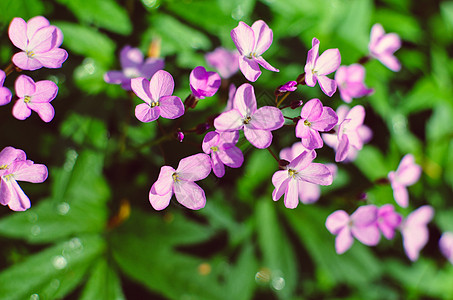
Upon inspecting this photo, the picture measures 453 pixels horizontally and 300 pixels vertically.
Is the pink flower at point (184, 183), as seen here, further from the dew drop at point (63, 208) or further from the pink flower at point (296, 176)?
the dew drop at point (63, 208)

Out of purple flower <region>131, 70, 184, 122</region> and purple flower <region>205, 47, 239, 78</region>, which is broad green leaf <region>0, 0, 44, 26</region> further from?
purple flower <region>205, 47, 239, 78</region>

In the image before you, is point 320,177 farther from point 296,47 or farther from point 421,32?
point 421,32

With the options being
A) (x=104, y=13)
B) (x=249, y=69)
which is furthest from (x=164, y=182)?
(x=104, y=13)

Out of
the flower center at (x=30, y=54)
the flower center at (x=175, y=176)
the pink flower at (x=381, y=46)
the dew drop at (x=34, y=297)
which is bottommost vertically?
the dew drop at (x=34, y=297)

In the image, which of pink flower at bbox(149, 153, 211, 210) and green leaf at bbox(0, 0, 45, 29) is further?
green leaf at bbox(0, 0, 45, 29)

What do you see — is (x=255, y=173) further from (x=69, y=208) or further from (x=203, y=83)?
(x=203, y=83)

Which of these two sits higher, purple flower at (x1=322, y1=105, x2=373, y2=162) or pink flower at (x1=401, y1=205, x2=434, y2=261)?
purple flower at (x1=322, y1=105, x2=373, y2=162)

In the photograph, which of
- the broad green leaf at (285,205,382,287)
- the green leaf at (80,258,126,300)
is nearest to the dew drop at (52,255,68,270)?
the green leaf at (80,258,126,300)

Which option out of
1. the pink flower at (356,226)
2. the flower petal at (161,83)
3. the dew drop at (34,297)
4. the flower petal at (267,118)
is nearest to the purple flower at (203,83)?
the flower petal at (161,83)
